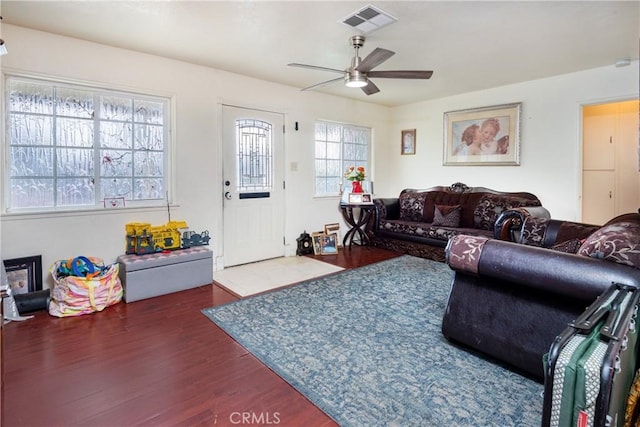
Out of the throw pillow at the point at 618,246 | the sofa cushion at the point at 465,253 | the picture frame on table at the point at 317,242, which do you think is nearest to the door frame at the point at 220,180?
the picture frame on table at the point at 317,242

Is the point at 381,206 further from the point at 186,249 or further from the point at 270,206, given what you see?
the point at 186,249

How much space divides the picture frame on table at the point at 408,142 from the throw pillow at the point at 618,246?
14.4 feet

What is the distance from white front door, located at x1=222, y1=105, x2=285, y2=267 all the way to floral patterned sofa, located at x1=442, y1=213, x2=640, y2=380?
291 cm

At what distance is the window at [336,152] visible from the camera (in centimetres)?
548

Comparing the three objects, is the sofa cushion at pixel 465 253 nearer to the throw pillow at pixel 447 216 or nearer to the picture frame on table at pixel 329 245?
the throw pillow at pixel 447 216

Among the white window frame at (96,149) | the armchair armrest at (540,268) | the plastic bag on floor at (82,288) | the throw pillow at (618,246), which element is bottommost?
the plastic bag on floor at (82,288)

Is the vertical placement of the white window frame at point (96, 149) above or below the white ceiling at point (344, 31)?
below

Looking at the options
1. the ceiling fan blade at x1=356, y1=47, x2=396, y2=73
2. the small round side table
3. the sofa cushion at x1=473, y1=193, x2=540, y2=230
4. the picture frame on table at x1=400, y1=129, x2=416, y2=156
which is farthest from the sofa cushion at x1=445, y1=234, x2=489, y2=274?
the picture frame on table at x1=400, y1=129, x2=416, y2=156

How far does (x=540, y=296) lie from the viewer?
1884 mm

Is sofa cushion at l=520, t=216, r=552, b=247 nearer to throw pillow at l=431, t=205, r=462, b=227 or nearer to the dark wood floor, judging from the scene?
throw pillow at l=431, t=205, r=462, b=227

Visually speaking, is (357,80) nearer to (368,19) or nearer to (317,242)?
(368,19)

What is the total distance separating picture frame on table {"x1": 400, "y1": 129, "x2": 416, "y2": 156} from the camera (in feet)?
20.0

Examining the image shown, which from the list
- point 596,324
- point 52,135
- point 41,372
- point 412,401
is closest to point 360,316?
point 412,401

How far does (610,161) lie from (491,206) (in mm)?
2324
